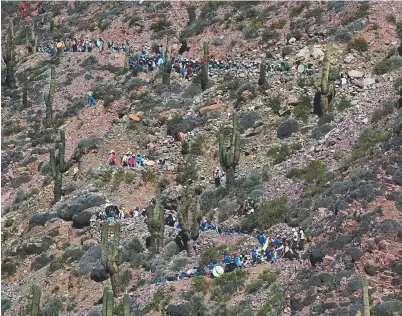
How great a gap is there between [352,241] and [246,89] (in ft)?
69.1

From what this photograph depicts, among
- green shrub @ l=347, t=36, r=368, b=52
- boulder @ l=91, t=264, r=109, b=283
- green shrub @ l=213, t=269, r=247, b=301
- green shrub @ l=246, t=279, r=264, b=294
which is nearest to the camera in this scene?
green shrub @ l=246, t=279, r=264, b=294

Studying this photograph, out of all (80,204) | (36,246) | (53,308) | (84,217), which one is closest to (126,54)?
(80,204)

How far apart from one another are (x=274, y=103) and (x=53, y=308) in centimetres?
1729

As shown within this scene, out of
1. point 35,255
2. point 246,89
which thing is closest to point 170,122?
point 246,89

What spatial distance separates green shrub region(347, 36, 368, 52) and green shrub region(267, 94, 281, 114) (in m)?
5.60

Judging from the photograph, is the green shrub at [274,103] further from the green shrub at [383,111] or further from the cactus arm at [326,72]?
the green shrub at [383,111]

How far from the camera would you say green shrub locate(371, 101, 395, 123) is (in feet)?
155

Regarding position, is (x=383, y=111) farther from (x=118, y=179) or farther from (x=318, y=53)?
(x=118, y=179)

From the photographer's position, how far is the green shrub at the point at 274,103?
52975 mm

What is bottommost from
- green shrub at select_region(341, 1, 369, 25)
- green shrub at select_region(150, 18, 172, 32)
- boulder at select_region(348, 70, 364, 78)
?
green shrub at select_region(150, 18, 172, 32)

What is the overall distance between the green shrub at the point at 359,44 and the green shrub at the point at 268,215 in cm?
1460

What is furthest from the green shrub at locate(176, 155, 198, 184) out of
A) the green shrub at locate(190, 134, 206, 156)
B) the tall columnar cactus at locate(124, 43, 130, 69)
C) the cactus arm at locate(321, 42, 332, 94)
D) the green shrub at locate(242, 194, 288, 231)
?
the tall columnar cactus at locate(124, 43, 130, 69)

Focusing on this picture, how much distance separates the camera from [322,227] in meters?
38.2

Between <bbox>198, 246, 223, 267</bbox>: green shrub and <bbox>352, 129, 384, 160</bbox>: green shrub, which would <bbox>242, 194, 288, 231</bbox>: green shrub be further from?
<bbox>352, 129, 384, 160</bbox>: green shrub
